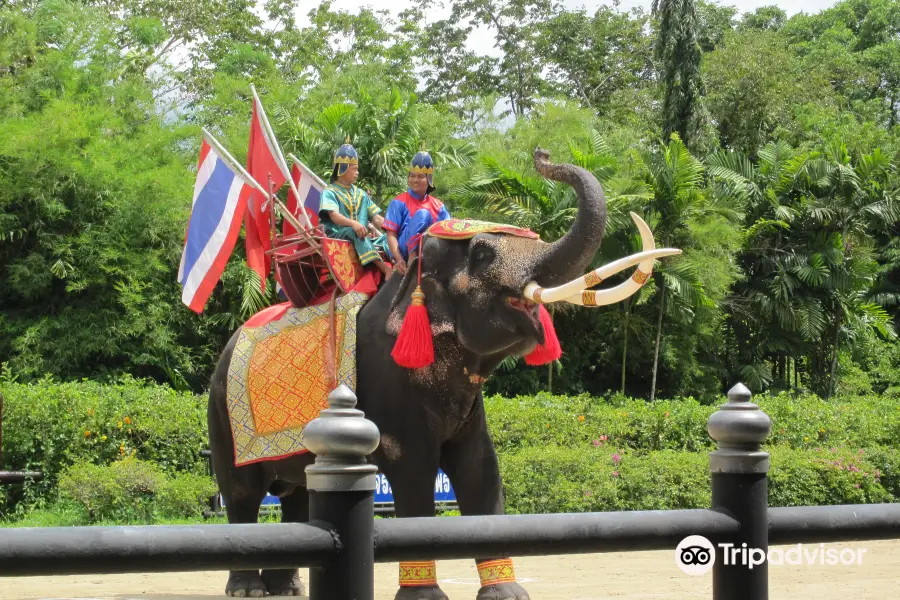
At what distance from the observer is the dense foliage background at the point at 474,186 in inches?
712

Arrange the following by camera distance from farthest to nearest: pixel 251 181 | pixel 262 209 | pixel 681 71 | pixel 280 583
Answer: pixel 681 71 → pixel 262 209 → pixel 251 181 → pixel 280 583

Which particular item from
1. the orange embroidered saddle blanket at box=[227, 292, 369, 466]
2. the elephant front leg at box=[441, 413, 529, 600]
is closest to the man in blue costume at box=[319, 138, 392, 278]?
the orange embroidered saddle blanket at box=[227, 292, 369, 466]

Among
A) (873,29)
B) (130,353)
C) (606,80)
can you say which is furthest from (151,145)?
(873,29)

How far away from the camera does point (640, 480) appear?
10.9 metres

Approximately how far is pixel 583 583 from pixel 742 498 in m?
4.18

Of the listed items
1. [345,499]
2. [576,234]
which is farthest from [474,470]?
[345,499]

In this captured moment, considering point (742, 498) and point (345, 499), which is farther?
point (742, 498)

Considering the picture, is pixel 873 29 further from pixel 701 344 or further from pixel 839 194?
pixel 701 344

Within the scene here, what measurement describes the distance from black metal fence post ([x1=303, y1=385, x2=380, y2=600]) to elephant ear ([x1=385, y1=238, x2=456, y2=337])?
10.2ft

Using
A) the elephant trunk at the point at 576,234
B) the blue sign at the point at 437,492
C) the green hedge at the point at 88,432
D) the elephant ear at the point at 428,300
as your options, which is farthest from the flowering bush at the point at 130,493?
the elephant trunk at the point at 576,234

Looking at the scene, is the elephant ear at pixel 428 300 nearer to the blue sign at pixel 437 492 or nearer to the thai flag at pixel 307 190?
the thai flag at pixel 307 190

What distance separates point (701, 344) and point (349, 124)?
8.07 metres

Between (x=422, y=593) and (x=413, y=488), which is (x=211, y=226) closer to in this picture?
(x=413, y=488)

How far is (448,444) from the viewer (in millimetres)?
5719
